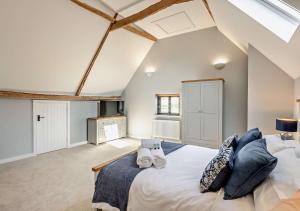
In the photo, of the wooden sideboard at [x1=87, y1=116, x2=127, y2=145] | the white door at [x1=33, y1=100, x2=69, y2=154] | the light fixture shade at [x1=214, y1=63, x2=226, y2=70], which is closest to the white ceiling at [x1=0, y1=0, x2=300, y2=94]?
the white door at [x1=33, y1=100, x2=69, y2=154]

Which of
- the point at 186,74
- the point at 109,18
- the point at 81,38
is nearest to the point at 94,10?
the point at 109,18

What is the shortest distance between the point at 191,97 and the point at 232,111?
1089 mm

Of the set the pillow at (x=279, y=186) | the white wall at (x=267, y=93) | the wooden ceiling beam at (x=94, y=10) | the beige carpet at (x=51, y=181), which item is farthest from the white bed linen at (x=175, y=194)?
the wooden ceiling beam at (x=94, y=10)

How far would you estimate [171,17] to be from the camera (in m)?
3.92

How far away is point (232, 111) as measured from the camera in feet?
14.3

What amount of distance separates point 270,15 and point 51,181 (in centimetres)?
416

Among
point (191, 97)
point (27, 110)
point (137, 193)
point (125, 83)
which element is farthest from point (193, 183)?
point (125, 83)

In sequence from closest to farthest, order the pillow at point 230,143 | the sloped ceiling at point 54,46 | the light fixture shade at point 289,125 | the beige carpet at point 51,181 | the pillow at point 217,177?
the pillow at point 217,177 → the pillow at point 230,143 → the beige carpet at point 51,181 → the light fixture shade at point 289,125 → the sloped ceiling at point 54,46

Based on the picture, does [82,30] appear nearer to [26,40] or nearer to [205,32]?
[26,40]

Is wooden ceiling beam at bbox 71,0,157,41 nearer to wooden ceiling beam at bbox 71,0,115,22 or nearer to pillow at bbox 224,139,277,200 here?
wooden ceiling beam at bbox 71,0,115,22

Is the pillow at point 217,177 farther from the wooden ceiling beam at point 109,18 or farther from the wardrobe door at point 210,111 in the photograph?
the wooden ceiling beam at point 109,18

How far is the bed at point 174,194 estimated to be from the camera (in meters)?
1.25

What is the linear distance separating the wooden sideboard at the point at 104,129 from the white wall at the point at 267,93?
3845 millimetres

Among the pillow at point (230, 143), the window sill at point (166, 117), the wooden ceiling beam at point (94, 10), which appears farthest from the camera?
the window sill at point (166, 117)
